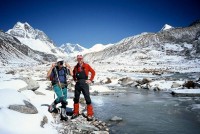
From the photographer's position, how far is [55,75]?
10.3 metres

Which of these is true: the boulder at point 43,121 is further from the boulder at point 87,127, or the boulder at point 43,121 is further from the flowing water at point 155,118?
the flowing water at point 155,118

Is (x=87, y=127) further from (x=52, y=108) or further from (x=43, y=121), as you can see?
(x=52, y=108)

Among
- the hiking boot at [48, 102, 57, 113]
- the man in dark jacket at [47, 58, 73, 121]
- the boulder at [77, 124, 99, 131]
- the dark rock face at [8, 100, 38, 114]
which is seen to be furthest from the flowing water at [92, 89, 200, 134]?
the dark rock face at [8, 100, 38, 114]

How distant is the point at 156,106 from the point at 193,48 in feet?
555

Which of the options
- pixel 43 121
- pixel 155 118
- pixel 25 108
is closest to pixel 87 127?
pixel 43 121

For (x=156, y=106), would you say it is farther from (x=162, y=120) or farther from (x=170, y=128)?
(x=170, y=128)

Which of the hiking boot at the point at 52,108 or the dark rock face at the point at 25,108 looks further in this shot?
the hiking boot at the point at 52,108

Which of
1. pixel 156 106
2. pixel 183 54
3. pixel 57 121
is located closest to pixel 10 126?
pixel 57 121

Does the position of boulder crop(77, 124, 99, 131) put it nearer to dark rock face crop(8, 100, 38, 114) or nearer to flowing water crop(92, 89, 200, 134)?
flowing water crop(92, 89, 200, 134)

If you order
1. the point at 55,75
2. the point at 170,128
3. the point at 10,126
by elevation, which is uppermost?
the point at 55,75

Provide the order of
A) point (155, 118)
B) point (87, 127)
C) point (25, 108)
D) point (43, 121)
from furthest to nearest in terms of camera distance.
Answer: point (155, 118) < point (87, 127) < point (43, 121) < point (25, 108)

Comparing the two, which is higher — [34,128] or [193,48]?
[193,48]

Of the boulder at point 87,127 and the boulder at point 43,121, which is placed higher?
the boulder at point 43,121

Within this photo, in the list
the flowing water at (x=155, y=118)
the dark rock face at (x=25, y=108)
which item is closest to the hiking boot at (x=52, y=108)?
the dark rock face at (x=25, y=108)
